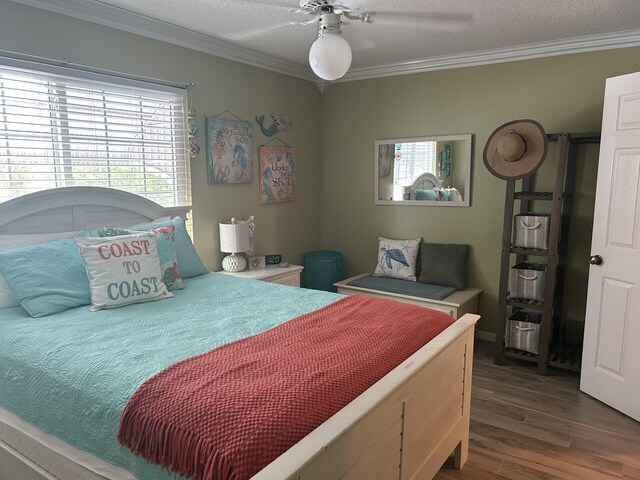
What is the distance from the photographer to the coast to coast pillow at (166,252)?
271 centimetres

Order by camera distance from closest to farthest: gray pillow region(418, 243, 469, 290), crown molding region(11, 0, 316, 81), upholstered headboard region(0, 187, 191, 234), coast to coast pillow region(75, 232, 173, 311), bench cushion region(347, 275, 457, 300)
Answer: coast to coast pillow region(75, 232, 173, 311), upholstered headboard region(0, 187, 191, 234), crown molding region(11, 0, 316, 81), bench cushion region(347, 275, 457, 300), gray pillow region(418, 243, 469, 290)

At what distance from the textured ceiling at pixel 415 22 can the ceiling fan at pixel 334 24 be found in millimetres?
13

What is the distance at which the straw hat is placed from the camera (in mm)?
3246

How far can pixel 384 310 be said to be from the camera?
2396 millimetres

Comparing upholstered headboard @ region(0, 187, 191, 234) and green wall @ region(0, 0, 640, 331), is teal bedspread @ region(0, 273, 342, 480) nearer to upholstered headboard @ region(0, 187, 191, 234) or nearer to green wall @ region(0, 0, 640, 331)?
upholstered headboard @ region(0, 187, 191, 234)

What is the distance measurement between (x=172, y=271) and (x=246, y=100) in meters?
1.79

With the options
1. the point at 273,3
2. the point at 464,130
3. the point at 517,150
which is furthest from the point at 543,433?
the point at 273,3

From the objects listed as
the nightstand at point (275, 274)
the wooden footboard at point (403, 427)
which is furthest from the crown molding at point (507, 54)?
the wooden footboard at point (403, 427)

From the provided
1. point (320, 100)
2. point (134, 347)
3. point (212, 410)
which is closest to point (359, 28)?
point (320, 100)

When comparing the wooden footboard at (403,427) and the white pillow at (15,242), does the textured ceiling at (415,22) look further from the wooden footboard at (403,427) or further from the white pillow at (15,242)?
the wooden footboard at (403,427)

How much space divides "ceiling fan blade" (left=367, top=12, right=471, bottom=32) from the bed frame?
1.88m

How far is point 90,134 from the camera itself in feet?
9.66

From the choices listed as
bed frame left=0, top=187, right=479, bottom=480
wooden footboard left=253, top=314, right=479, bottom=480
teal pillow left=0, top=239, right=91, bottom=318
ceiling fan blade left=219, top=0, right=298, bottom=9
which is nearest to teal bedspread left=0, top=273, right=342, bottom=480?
teal pillow left=0, top=239, right=91, bottom=318

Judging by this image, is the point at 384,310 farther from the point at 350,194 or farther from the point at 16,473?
the point at 350,194
